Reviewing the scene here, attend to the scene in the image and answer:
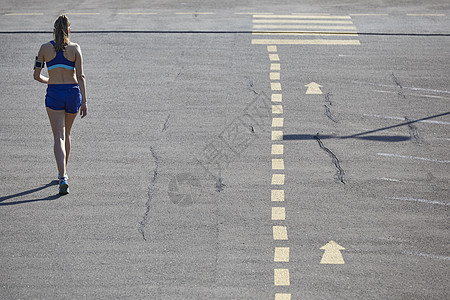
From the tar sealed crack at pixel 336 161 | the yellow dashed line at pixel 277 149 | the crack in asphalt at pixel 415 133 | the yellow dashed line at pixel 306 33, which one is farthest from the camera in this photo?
the yellow dashed line at pixel 306 33

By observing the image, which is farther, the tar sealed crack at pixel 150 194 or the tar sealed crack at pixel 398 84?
the tar sealed crack at pixel 398 84

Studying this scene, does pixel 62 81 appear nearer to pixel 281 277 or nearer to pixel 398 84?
pixel 281 277

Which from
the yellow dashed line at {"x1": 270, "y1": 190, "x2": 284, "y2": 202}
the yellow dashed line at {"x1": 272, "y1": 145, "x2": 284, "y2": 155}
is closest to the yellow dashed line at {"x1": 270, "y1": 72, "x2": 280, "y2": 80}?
the yellow dashed line at {"x1": 272, "y1": 145, "x2": 284, "y2": 155}

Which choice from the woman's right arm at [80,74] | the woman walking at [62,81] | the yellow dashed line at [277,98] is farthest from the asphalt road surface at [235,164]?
the woman's right arm at [80,74]

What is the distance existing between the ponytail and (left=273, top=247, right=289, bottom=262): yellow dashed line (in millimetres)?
3672

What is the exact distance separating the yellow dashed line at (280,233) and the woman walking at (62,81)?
9.19 feet

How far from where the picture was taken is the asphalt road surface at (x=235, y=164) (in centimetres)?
680

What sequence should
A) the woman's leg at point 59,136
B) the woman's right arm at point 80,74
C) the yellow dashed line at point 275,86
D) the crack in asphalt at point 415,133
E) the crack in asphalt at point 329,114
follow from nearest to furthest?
the woman's right arm at point 80,74, the woman's leg at point 59,136, the crack in asphalt at point 415,133, the crack in asphalt at point 329,114, the yellow dashed line at point 275,86

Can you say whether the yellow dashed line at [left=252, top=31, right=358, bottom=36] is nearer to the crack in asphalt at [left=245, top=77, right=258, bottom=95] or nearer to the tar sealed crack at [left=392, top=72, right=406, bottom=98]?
the tar sealed crack at [left=392, top=72, right=406, bottom=98]

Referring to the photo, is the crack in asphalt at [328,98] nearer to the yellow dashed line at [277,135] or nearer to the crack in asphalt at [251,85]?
the crack in asphalt at [251,85]

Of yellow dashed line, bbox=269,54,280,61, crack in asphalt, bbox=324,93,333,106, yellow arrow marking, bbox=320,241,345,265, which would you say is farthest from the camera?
yellow dashed line, bbox=269,54,280,61

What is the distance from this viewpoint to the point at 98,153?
948 cm

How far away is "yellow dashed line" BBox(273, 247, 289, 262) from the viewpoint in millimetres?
6977

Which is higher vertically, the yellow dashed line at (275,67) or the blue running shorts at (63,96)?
the blue running shorts at (63,96)
